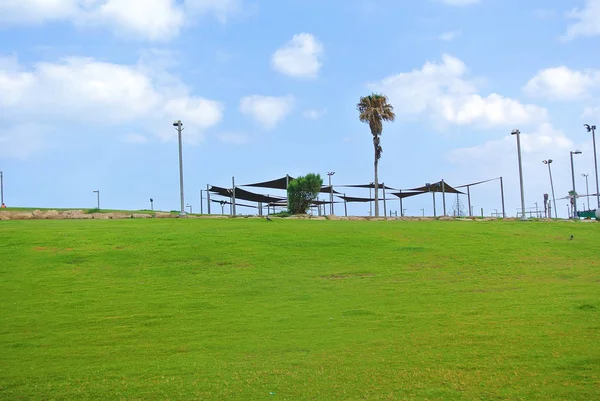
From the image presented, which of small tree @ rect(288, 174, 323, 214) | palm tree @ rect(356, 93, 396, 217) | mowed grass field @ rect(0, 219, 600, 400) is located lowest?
mowed grass field @ rect(0, 219, 600, 400)

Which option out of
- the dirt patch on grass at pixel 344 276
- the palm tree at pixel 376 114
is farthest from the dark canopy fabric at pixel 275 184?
the dirt patch on grass at pixel 344 276

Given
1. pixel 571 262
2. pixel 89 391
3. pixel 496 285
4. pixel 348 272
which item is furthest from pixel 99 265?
pixel 571 262

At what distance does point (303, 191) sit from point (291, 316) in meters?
24.7

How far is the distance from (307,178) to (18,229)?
18509mm

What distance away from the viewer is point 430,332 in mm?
8883

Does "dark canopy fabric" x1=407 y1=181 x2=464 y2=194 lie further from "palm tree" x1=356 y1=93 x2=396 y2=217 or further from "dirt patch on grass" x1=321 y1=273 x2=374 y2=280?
"dirt patch on grass" x1=321 y1=273 x2=374 y2=280

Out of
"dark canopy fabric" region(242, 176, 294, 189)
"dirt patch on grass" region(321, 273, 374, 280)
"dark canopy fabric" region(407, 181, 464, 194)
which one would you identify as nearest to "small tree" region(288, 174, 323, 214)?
"dark canopy fabric" region(242, 176, 294, 189)

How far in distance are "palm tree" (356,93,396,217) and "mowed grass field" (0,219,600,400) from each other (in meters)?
16.1

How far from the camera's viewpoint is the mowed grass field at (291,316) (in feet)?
22.4

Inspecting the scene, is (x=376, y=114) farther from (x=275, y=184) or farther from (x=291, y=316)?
(x=291, y=316)

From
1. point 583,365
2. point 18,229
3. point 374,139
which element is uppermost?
point 374,139

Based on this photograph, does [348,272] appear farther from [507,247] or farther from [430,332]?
[507,247]

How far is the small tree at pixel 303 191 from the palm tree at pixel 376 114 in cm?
397

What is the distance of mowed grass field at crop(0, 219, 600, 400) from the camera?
268 inches
